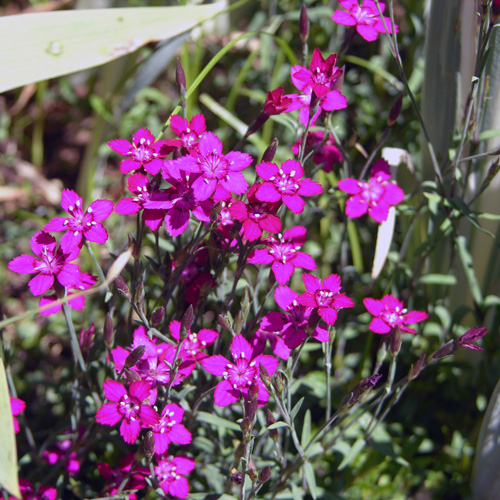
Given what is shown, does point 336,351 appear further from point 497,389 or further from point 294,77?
point 294,77

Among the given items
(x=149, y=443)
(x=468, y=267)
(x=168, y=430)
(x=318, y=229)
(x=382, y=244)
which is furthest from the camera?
(x=318, y=229)

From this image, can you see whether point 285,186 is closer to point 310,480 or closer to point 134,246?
point 134,246

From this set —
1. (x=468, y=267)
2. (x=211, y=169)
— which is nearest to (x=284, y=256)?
(x=211, y=169)

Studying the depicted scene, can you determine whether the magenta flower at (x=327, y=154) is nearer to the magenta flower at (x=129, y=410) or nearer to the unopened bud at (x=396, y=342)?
the unopened bud at (x=396, y=342)

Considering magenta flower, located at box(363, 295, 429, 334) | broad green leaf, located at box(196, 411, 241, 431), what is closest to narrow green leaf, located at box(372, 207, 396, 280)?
magenta flower, located at box(363, 295, 429, 334)

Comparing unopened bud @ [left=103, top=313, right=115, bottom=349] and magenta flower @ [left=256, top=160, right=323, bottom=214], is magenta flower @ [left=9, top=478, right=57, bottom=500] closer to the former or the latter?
unopened bud @ [left=103, top=313, right=115, bottom=349]

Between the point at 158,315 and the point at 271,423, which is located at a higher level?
the point at 158,315
